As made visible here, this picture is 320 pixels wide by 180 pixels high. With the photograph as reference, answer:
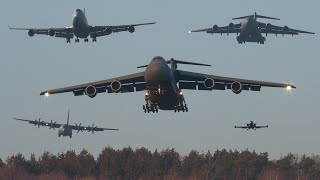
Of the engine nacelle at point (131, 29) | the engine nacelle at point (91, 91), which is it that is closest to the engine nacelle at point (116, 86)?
the engine nacelle at point (91, 91)

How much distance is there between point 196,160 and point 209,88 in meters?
55.7

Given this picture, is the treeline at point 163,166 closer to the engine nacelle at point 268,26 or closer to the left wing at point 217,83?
the engine nacelle at point 268,26

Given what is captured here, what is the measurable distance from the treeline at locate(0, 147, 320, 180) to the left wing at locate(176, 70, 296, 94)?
145 ft

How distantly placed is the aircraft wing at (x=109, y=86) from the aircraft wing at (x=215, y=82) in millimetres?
3649

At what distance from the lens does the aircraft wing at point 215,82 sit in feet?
257

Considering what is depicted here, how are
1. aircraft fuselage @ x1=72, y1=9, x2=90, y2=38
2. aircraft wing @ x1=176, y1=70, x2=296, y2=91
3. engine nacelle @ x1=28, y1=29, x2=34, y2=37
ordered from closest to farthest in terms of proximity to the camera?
aircraft wing @ x1=176, y1=70, x2=296, y2=91 < aircraft fuselage @ x1=72, y1=9, x2=90, y2=38 < engine nacelle @ x1=28, y1=29, x2=34, y2=37

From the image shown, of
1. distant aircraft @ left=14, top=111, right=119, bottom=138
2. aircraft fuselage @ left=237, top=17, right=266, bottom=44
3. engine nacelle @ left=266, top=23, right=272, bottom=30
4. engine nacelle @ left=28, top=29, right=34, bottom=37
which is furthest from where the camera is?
distant aircraft @ left=14, top=111, right=119, bottom=138

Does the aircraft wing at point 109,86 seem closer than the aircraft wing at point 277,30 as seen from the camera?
Yes

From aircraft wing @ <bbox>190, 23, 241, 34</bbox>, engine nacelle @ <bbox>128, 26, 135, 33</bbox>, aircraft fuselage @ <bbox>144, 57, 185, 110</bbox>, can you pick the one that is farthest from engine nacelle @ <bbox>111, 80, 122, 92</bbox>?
aircraft wing @ <bbox>190, 23, 241, 34</bbox>

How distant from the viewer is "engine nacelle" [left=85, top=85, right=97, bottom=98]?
77188mm

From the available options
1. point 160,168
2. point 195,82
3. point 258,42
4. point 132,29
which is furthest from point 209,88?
point 160,168

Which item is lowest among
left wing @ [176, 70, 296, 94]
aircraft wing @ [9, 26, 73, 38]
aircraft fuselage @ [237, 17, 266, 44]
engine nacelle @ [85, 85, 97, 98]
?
engine nacelle @ [85, 85, 97, 98]

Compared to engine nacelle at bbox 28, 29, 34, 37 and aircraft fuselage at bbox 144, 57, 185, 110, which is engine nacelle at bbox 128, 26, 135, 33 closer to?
engine nacelle at bbox 28, 29, 34, 37

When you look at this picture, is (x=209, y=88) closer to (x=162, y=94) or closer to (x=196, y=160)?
(x=162, y=94)
